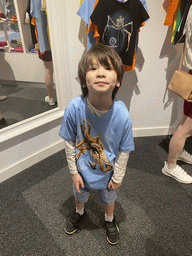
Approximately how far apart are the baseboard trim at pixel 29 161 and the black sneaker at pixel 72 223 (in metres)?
0.76

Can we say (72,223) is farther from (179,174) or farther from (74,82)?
(74,82)

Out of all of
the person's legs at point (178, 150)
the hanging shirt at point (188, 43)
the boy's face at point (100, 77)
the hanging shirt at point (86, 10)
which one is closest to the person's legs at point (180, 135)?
the person's legs at point (178, 150)

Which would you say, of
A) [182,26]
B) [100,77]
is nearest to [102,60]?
[100,77]

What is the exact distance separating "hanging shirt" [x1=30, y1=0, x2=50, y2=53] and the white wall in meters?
0.07

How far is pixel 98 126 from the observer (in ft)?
2.81

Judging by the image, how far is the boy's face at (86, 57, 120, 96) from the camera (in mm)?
694

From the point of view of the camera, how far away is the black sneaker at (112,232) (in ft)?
3.88

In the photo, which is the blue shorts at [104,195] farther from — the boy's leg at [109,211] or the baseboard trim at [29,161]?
the baseboard trim at [29,161]

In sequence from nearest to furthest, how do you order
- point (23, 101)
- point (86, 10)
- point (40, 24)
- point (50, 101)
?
point (86, 10) → point (40, 24) → point (50, 101) → point (23, 101)

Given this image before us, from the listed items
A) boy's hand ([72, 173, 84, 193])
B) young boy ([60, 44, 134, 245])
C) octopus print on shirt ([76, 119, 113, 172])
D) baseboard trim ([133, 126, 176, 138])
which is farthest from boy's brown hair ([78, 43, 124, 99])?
baseboard trim ([133, 126, 176, 138])

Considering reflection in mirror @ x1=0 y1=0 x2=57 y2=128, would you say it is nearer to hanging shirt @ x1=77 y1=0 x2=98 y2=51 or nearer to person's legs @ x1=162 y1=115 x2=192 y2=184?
hanging shirt @ x1=77 y1=0 x2=98 y2=51

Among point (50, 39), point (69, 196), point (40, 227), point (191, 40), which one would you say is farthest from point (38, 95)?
point (191, 40)

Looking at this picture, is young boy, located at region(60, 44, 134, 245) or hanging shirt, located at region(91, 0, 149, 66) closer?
young boy, located at region(60, 44, 134, 245)

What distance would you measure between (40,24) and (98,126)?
1.20 meters
